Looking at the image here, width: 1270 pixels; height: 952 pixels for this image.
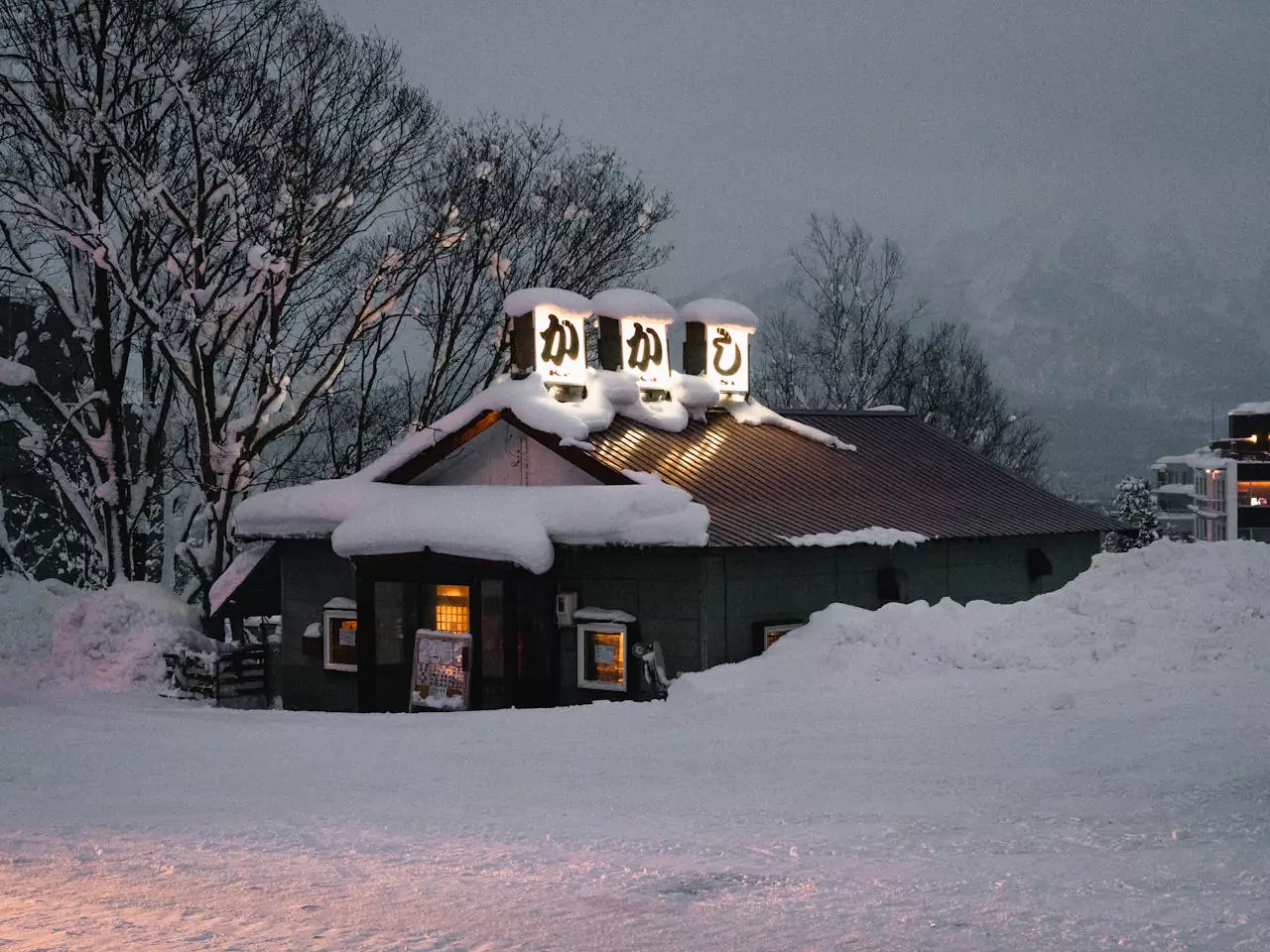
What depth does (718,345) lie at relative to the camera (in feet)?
77.7

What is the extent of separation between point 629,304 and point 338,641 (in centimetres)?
748

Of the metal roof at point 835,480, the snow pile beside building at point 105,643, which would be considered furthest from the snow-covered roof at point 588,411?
the snow pile beside building at point 105,643

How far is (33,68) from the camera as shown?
71.4ft

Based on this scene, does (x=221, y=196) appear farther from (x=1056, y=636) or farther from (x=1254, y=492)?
(x=1254, y=492)

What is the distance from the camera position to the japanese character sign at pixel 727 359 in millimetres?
23547

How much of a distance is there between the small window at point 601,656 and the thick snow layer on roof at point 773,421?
21.6 ft

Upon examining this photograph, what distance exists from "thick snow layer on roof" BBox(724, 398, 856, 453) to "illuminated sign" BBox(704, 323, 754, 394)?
299mm

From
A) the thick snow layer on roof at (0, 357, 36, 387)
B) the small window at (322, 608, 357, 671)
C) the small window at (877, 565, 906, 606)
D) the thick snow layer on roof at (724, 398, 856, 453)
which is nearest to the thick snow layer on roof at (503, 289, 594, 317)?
the thick snow layer on roof at (724, 398, 856, 453)

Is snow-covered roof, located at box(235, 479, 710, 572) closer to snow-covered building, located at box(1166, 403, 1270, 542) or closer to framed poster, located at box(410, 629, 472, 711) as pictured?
framed poster, located at box(410, 629, 472, 711)

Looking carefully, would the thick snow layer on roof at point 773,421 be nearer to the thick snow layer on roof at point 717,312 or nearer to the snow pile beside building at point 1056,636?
the thick snow layer on roof at point 717,312

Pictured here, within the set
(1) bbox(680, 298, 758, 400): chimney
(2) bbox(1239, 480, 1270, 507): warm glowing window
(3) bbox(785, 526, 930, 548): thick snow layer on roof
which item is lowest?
(3) bbox(785, 526, 930, 548): thick snow layer on roof

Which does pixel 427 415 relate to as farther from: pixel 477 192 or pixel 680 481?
pixel 680 481

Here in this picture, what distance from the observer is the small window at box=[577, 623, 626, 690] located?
→ 1802 cm

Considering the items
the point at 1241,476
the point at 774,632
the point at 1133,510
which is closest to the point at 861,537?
the point at 774,632
